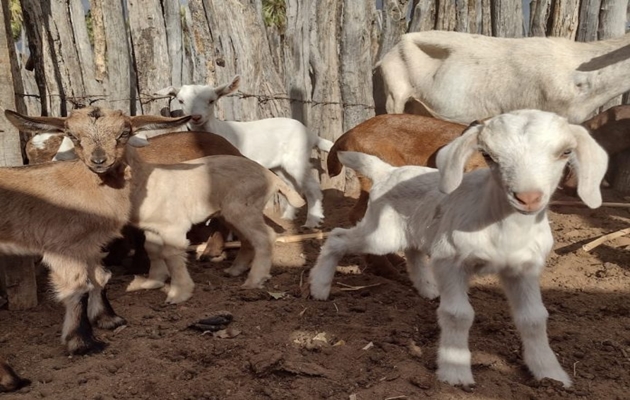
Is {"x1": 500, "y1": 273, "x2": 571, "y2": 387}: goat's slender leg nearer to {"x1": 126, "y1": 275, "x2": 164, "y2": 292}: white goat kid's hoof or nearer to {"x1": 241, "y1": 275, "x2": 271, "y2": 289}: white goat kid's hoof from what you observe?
{"x1": 241, "y1": 275, "x2": 271, "y2": 289}: white goat kid's hoof

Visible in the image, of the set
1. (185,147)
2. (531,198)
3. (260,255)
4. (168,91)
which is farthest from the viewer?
(168,91)

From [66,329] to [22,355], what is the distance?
305mm

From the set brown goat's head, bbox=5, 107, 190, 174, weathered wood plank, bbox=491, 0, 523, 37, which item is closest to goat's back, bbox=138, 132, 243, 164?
brown goat's head, bbox=5, 107, 190, 174

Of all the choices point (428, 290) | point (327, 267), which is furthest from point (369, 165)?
point (428, 290)

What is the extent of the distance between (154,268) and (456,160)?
119 inches

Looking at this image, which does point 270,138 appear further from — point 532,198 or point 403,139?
point 532,198

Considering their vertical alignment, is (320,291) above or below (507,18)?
below

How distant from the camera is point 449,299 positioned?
129 inches

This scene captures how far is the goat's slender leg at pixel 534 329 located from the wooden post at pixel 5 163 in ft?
11.7

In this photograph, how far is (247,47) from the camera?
7.10 metres

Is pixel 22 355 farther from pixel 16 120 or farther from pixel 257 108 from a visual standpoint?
pixel 257 108

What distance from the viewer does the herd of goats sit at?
10.0 feet

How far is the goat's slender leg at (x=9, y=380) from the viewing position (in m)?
3.23

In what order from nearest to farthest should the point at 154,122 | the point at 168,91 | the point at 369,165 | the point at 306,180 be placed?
the point at 154,122 < the point at 369,165 < the point at 168,91 < the point at 306,180
